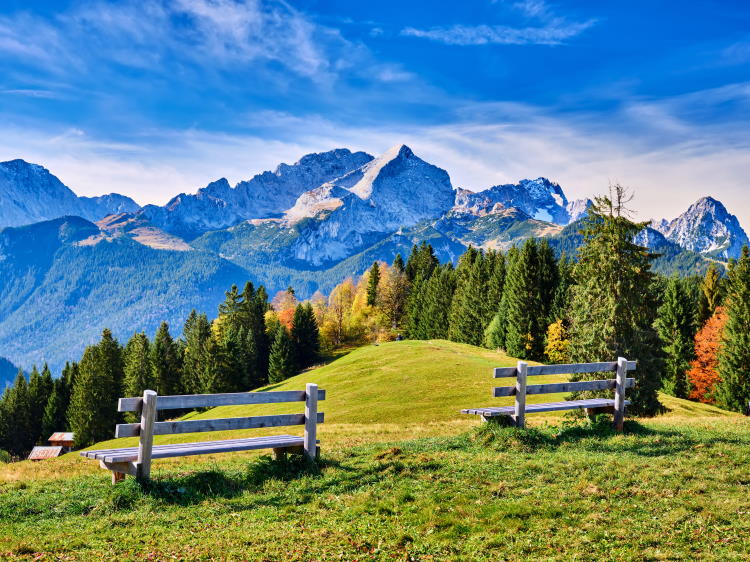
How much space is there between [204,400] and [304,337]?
324ft

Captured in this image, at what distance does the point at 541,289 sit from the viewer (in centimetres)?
7900

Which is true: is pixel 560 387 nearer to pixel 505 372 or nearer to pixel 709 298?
pixel 505 372

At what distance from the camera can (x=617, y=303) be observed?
3591cm

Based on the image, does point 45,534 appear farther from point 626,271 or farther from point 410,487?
point 626,271

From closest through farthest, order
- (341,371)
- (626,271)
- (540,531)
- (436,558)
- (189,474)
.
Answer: (436,558) → (540,531) → (189,474) → (626,271) → (341,371)

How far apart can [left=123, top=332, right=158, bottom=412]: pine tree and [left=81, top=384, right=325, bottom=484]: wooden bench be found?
84.5 metres

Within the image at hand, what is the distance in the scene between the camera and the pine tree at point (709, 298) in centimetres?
8451

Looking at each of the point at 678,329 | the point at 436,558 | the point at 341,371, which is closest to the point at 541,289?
the point at 678,329

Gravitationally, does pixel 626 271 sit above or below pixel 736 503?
above

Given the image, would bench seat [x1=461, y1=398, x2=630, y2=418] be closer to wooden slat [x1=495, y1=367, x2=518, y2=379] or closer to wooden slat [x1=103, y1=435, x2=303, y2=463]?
wooden slat [x1=495, y1=367, x2=518, y2=379]

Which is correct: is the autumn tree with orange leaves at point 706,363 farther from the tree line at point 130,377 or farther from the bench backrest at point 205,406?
the bench backrest at point 205,406

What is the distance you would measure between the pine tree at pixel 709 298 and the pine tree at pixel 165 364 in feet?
278

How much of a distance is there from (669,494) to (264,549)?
316 inches

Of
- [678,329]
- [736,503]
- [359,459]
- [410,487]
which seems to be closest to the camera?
[736,503]
